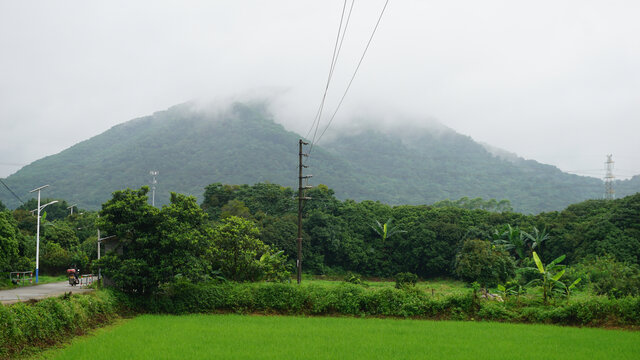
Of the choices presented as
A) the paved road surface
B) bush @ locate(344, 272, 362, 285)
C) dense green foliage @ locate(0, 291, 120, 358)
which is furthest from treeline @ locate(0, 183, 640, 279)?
dense green foliage @ locate(0, 291, 120, 358)

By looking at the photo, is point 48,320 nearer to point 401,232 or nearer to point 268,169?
point 401,232

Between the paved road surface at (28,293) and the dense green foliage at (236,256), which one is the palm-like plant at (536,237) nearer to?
the dense green foliage at (236,256)

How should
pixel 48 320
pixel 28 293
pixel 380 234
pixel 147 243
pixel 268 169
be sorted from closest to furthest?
pixel 48 320 < pixel 147 243 < pixel 28 293 < pixel 380 234 < pixel 268 169

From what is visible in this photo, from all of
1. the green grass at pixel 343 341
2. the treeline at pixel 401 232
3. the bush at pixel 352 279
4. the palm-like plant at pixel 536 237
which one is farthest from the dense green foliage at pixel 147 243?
the palm-like plant at pixel 536 237

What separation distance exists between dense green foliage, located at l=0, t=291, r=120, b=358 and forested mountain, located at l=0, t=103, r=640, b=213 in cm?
7561

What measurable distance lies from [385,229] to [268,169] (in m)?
63.6

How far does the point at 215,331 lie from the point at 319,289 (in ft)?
17.8

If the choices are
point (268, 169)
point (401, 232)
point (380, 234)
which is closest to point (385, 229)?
point (380, 234)

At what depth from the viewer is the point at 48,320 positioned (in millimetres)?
12695

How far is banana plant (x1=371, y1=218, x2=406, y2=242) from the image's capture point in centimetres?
4869

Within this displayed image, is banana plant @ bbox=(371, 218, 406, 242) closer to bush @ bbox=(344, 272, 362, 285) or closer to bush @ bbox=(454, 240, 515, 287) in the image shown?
bush @ bbox=(344, 272, 362, 285)

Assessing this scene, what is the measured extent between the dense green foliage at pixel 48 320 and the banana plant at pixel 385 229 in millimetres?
34993

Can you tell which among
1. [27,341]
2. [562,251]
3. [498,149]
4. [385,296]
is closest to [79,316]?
[27,341]

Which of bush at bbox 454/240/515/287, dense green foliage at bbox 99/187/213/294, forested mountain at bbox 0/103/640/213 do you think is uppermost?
forested mountain at bbox 0/103/640/213
